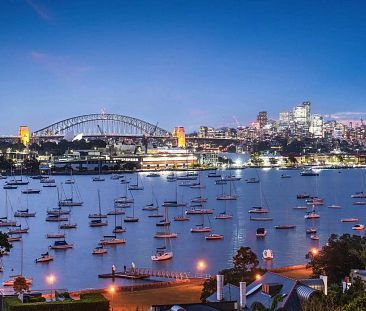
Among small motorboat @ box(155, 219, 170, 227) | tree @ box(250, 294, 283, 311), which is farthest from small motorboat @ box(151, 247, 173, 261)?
tree @ box(250, 294, 283, 311)

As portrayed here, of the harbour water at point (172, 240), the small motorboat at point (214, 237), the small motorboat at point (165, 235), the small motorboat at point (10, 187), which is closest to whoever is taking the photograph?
the harbour water at point (172, 240)

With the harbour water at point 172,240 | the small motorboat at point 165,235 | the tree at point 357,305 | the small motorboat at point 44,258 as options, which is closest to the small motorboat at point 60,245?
the harbour water at point 172,240

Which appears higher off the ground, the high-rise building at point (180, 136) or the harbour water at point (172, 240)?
the high-rise building at point (180, 136)

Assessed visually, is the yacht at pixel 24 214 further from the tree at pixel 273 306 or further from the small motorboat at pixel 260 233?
→ the tree at pixel 273 306

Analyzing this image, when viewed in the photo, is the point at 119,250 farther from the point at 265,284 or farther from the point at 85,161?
the point at 85,161

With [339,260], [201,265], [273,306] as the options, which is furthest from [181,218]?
[273,306]
